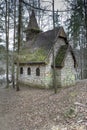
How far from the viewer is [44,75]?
888 inches

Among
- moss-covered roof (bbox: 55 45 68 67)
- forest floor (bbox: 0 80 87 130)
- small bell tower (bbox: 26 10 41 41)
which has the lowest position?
forest floor (bbox: 0 80 87 130)

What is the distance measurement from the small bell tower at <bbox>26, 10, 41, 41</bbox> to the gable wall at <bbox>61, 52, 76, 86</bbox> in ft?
25.4

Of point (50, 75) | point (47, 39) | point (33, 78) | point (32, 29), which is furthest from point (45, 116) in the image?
point (32, 29)

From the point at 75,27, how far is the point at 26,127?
1836 centimetres

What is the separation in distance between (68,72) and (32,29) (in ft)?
30.5

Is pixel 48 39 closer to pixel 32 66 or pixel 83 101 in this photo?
pixel 32 66

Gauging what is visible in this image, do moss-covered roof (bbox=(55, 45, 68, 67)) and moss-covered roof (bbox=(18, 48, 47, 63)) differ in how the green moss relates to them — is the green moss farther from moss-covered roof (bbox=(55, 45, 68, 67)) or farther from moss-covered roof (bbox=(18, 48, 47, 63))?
moss-covered roof (bbox=(55, 45, 68, 67))

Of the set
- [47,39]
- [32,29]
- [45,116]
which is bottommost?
[45,116]

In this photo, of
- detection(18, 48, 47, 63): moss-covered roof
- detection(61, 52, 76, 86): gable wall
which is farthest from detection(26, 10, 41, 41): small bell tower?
detection(61, 52, 76, 86): gable wall

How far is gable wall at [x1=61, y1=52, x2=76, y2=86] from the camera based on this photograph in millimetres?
23266

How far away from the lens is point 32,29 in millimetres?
28828

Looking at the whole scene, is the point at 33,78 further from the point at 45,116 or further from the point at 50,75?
the point at 45,116

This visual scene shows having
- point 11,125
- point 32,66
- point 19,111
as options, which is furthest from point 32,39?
point 11,125

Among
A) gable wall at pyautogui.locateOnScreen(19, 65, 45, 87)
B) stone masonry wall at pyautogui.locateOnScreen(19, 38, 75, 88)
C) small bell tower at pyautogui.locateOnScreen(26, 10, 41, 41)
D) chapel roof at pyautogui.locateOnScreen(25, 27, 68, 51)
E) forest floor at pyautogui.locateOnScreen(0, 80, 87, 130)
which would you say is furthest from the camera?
small bell tower at pyautogui.locateOnScreen(26, 10, 41, 41)
